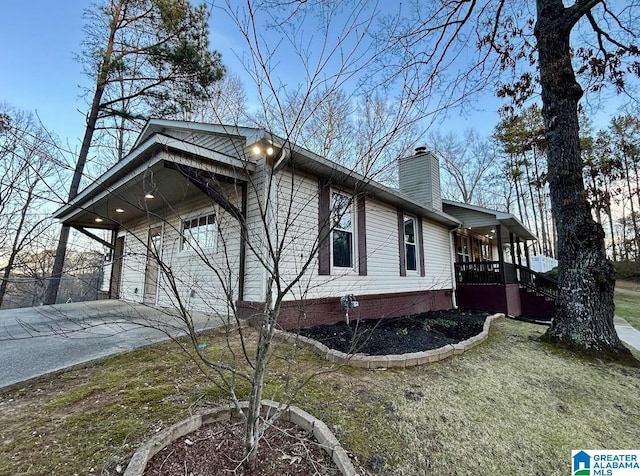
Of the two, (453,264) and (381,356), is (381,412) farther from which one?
(453,264)

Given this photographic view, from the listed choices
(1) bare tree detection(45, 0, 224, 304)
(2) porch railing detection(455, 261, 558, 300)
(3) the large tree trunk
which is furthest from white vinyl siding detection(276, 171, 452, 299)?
(1) bare tree detection(45, 0, 224, 304)

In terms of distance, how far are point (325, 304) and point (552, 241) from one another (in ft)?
98.1

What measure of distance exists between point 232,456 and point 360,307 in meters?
4.83

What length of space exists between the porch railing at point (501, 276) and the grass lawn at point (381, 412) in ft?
18.8

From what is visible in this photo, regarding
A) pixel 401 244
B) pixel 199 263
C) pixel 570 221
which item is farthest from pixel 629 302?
pixel 199 263

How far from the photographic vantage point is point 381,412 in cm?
261

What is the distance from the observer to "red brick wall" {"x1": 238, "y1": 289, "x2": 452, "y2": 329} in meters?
5.03

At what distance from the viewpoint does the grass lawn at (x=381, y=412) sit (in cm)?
200

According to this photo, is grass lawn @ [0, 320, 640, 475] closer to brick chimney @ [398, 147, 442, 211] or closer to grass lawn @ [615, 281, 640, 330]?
brick chimney @ [398, 147, 442, 211]

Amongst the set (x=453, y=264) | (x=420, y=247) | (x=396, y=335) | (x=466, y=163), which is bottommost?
(x=396, y=335)

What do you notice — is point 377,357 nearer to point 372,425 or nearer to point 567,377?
point 372,425

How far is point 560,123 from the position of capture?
17.4ft

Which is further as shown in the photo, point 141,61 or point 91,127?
point 141,61

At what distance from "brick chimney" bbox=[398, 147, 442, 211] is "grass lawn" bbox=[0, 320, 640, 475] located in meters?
6.85
